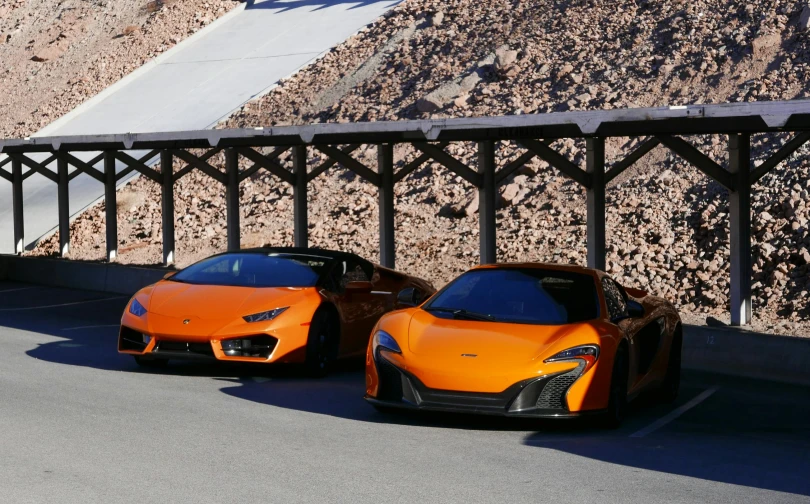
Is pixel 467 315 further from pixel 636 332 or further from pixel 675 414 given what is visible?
pixel 675 414

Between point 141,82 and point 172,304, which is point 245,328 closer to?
point 172,304

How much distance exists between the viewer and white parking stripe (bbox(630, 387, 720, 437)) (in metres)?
9.31

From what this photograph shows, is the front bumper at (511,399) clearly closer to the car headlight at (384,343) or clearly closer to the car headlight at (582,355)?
the car headlight at (582,355)

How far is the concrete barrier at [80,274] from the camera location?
875 inches

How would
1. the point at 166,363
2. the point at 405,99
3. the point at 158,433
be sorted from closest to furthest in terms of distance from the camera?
the point at 158,433
the point at 166,363
the point at 405,99

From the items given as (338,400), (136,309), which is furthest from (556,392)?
(136,309)

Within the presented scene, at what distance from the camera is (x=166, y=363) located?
12.4 meters

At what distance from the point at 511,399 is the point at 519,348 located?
0.43 m

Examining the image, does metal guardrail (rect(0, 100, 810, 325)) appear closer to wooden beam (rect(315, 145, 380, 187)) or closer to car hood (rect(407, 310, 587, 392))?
wooden beam (rect(315, 145, 380, 187))

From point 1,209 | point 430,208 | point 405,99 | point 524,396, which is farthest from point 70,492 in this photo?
point 1,209

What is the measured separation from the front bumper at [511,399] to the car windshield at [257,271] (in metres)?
3.58

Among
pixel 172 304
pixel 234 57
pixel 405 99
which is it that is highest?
pixel 234 57

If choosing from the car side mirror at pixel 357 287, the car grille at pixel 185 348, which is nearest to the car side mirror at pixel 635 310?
the car side mirror at pixel 357 287

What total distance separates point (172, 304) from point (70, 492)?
17.3ft
